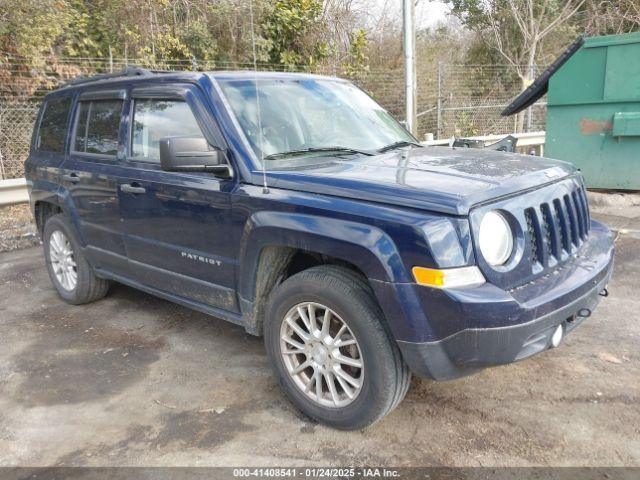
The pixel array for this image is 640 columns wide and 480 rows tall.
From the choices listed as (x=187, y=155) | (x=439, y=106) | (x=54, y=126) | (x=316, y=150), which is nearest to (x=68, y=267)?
(x=54, y=126)

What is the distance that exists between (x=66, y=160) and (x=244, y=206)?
7.77 ft

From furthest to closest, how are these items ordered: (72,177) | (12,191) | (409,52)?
(409,52) < (12,191) < (72,177)

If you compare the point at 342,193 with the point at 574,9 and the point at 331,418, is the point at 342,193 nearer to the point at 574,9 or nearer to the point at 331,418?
the point at 331,418

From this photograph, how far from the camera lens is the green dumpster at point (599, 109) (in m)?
7.12

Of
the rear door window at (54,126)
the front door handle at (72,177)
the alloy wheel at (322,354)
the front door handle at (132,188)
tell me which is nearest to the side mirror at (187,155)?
the front door handle at (132,188)

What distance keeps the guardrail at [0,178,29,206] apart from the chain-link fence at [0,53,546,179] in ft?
3.10

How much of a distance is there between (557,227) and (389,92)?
10915 mm

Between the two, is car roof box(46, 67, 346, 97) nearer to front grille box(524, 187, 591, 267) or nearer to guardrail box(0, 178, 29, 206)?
front grille box(524, 187, 591, 267)

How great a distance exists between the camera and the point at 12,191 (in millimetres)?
7949

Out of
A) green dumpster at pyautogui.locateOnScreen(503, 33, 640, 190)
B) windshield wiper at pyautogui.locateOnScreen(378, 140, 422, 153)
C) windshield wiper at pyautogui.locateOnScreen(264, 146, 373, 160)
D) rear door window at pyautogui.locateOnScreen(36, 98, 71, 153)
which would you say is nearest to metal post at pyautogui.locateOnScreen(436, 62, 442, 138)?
green dumpster at pyautogui.locateOnScreen(503, 33, 640, 190)

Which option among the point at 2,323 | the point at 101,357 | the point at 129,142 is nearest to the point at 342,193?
the point at 129,142

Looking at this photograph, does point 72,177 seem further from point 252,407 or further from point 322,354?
point 322,354

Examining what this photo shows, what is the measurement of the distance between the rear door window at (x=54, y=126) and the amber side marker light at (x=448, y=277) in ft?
12.2

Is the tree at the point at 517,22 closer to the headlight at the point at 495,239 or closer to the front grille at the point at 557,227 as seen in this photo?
the front grille at the point at 557,227
